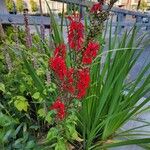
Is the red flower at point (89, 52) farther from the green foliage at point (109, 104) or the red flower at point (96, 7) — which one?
the green foliage at point (109, 104)

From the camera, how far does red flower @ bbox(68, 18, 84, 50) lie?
1.25m

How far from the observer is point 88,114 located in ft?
6.64

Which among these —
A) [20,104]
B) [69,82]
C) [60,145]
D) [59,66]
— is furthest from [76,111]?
[59,66]

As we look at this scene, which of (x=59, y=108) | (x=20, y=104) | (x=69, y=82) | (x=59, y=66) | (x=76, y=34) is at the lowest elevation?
(x=20, y=104)

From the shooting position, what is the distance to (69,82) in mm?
1374

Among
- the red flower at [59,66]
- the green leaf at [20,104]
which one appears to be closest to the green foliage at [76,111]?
the green leaf at [20,104]

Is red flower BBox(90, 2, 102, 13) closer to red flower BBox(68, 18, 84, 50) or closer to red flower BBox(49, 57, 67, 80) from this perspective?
red flower BBox(68, 18, 84, 50)

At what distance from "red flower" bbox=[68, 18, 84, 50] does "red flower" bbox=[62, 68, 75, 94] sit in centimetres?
11

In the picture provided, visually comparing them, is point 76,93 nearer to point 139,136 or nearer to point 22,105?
point 22,105

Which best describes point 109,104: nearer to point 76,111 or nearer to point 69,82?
point 76,111

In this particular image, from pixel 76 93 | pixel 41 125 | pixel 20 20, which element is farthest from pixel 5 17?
pixel 76 93

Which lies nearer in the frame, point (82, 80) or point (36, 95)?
point (82, 80)

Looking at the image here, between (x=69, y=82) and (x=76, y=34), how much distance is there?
0.21 metres

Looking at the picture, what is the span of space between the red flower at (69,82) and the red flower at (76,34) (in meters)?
0.11
